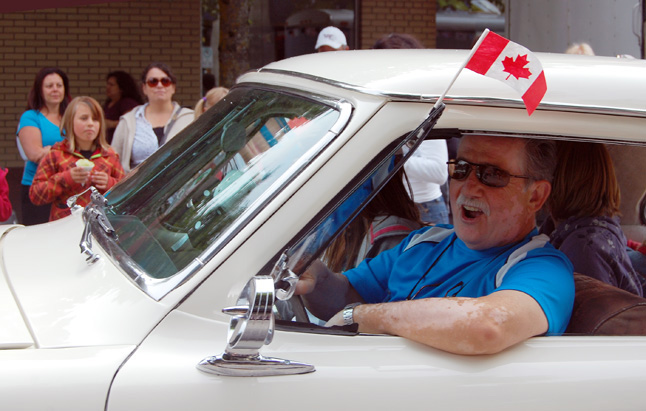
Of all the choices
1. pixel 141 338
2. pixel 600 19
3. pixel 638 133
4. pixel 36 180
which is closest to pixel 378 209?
pixel 638 133

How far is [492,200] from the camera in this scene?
2.36 m

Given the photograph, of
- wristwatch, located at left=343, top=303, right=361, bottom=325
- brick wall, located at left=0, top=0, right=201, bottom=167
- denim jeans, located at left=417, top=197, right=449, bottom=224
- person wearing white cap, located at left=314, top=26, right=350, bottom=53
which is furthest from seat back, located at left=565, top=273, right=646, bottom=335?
brick wall, located at left=0, top=0, right=201, bottom=167

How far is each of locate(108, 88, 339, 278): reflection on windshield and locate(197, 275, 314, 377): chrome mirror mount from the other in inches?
9.2

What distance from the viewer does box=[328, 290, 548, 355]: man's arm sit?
1778mm

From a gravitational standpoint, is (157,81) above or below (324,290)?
above

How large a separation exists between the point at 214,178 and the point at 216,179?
0.04 feet

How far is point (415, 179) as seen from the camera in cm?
459

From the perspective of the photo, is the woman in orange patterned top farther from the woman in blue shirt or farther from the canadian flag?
the canadian flag

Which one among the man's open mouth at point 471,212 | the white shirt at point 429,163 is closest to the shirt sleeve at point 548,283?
the man's open mouth at point 471,212

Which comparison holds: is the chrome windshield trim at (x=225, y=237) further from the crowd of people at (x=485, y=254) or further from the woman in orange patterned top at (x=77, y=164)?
the woman in orange patterned top at (x=77, y=164)

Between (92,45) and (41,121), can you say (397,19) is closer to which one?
(92,45)

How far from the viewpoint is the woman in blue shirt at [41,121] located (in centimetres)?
610

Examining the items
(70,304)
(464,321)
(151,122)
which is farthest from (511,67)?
(151,122)

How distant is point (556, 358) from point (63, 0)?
262 inches
